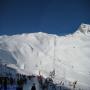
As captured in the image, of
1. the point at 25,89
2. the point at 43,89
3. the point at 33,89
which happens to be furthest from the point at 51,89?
the point at 33,89

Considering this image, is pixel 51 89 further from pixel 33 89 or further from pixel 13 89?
pixel 33 89

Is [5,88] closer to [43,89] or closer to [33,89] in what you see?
[33,89]

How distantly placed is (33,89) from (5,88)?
14.0m

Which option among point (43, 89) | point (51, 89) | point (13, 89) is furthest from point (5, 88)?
point (51, 89)

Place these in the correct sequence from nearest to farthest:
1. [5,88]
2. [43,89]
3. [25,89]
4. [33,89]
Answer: [33,89], [5,88], [25,89], [43,89]

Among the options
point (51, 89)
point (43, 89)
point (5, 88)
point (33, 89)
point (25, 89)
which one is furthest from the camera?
point (51, 89)

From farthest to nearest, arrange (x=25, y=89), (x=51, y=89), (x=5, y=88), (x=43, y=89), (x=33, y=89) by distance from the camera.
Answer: (x=51, y=89)
(x=43, y=89)
(x=25, y=89)
(x=5, y=88)
(x=33, y=89)

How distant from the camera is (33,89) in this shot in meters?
36.3

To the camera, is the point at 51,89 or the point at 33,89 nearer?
the point at 33,89

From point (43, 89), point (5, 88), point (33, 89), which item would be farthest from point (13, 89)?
point (43, 89)

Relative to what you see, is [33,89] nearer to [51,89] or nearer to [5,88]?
[5,88]

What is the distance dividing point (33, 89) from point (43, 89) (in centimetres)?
5187

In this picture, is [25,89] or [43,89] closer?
[25,89]

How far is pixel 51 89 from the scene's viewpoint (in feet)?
349
